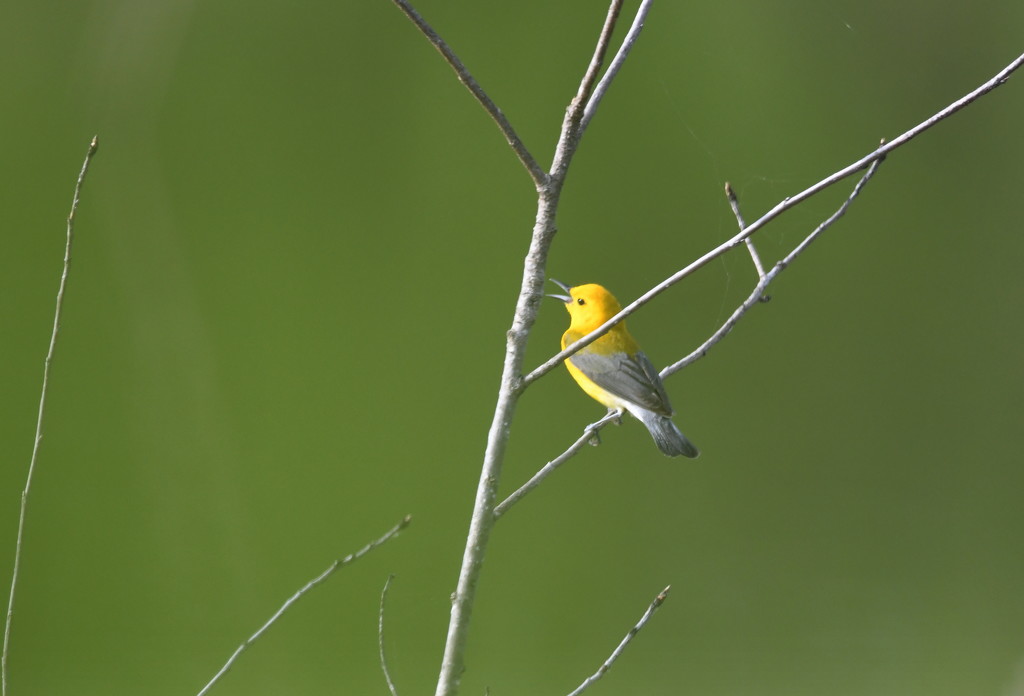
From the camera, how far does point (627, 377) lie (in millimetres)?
1663

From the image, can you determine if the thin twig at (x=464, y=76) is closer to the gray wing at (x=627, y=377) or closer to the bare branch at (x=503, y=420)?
the bare branch at (x=503, y=420)

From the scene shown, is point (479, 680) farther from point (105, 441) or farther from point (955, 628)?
point (955, 628)

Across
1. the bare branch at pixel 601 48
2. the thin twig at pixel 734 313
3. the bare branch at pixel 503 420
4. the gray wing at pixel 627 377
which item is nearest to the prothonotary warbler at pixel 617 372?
the gray wing at pixel 627 377

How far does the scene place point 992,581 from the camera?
92.8 inches

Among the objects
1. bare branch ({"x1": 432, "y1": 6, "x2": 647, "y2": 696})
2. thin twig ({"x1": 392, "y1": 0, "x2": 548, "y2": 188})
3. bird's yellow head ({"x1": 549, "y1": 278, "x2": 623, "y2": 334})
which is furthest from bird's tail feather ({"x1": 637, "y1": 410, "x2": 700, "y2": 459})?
thin twig ({"x1": 392, "y1": 0, "x2": 548, "y2": 188})

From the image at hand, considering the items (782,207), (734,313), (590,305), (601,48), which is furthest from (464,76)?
(590,305)

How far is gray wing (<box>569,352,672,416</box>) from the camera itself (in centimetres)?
163

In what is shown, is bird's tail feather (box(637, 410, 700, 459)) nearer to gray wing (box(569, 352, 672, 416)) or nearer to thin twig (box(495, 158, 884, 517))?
gray wing (box(569, 352, 672, 416))

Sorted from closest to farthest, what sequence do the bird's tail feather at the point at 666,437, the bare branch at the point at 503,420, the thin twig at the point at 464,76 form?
the thin twig at the point at 464,76
the bare branch at the point at 503,420
the bird's tail feather at the point at 666,437

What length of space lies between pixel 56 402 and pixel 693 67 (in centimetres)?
161

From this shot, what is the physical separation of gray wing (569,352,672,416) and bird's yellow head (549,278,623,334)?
61 millimetres

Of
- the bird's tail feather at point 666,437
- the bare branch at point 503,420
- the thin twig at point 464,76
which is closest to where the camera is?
the thin twig at point 464,76

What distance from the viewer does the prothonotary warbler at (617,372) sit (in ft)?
5.33

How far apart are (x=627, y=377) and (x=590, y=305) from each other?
151mm
